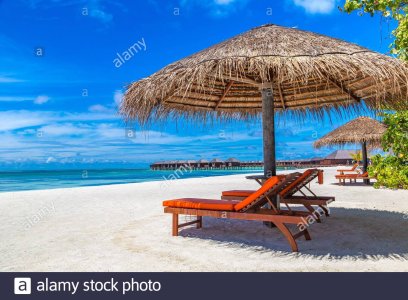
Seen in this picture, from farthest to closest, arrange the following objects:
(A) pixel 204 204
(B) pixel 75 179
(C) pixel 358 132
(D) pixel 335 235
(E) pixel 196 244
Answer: (B) pixel 75 179, (C) pixel 358 132, (D) pixel 335 235, (A) pixel 204 204, (E) pixel 196 244

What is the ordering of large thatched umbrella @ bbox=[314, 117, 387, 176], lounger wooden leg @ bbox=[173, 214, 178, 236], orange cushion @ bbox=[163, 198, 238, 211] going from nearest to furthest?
1. orange cushion @ bbox=[163, 198, 238, 211]
2. lounger wooden leg @ bbox=[173, 214, 178, 236]
3. large thatched umbrella @ bbox=[314, 117, 387, 176]

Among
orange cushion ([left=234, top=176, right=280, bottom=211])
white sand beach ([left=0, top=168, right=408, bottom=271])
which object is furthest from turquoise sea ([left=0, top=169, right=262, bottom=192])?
orange cushion ([left=234, top=176, right=280, bottom=211])

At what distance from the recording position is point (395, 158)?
4.52 m

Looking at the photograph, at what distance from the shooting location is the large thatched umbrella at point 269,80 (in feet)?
13.5

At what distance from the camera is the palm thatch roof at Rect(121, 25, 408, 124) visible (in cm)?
410

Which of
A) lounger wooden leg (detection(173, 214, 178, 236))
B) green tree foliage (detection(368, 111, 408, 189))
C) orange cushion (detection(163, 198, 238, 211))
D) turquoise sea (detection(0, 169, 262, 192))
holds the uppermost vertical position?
green tree foliage (detection(368, 111, 408, 189))

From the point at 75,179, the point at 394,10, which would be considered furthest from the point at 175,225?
the point at 75,179

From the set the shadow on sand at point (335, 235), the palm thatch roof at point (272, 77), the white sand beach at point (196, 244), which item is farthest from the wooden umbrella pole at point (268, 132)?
the white sand beach at point (196, 244)

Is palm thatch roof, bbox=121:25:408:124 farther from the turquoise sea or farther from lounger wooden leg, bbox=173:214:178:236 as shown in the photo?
the turquoise sea

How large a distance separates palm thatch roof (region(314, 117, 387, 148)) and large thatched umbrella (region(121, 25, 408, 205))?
243 inches

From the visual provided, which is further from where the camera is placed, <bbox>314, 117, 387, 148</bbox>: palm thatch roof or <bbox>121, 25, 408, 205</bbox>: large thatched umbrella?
<bbox>314, 117, 387, 148</bbox>: palm thatch roof

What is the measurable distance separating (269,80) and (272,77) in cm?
14

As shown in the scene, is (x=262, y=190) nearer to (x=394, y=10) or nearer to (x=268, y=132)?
(x=268, y=132)
